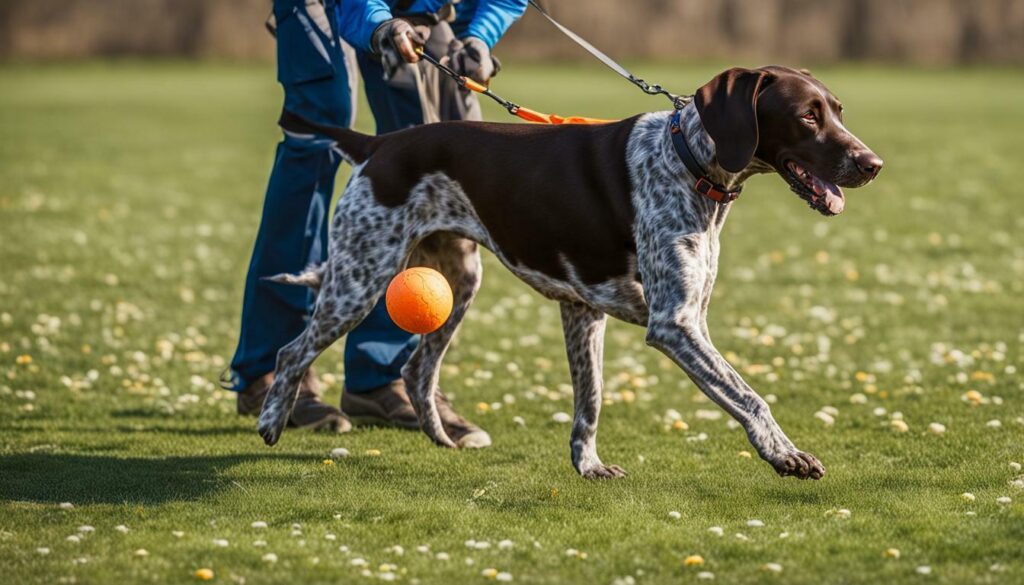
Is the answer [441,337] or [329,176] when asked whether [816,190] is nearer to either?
[441,337]

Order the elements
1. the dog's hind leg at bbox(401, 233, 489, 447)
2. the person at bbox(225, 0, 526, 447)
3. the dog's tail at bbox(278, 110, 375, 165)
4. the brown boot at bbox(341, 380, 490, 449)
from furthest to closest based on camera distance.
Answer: the brown boot at bbox(341, 380, 490, 449) < the person at bbox(225, 0, 526, 447) < the dog's hind leg at bbox(401, 233, 489, 447) < the dog's tail at bbox(278, 110, 375, 165)

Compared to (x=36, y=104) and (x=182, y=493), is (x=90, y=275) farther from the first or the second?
(x=36, y=104)

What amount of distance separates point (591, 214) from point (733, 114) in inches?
28.7

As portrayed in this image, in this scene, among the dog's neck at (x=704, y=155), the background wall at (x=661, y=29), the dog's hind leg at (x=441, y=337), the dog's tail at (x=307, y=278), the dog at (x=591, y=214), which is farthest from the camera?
the background wall at (x=661, y=29)

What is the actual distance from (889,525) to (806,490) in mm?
577

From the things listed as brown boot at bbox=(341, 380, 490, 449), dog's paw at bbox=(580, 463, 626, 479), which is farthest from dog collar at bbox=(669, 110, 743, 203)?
brown boot at bbox=(341, 380, 490, 449)

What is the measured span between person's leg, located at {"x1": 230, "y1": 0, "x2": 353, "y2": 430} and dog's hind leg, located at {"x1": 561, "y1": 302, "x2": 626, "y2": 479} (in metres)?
1.29

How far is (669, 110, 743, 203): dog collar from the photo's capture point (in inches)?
218

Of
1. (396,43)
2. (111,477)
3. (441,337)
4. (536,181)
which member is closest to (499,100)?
(396,43)

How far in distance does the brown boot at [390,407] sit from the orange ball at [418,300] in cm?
97

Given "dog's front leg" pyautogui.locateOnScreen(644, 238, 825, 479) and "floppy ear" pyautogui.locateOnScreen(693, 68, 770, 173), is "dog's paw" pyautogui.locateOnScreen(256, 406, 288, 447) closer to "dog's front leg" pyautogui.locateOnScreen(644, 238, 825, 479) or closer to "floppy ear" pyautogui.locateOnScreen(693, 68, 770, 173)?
"dog's front leg" pyautogui.locateOnScreen(644, 238, 825, 479)

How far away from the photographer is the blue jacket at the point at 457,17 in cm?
638

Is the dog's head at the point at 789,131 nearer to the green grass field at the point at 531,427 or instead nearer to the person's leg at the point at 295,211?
the green grass field at the point at 531,427

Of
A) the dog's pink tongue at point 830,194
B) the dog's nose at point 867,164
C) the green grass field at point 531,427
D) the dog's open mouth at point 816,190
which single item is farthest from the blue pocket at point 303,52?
the dog's nose at point 867,164
